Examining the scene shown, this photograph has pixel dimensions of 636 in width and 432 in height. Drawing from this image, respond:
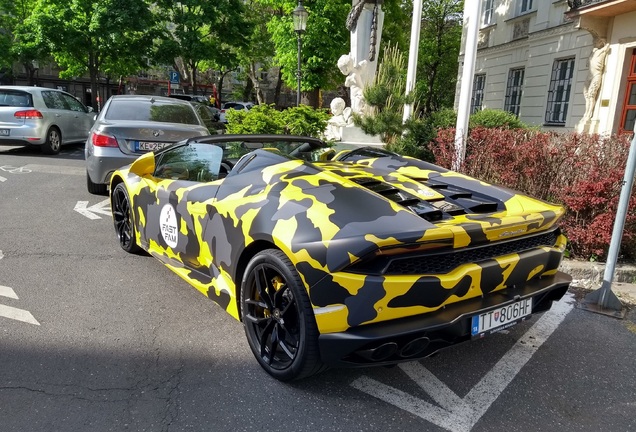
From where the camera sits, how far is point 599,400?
265 centimetres

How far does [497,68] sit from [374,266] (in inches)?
778

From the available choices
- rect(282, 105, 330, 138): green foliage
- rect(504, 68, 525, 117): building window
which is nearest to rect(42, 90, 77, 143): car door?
rect(282, 105, 330, 138): green foliage

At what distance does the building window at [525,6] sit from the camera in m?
17.3

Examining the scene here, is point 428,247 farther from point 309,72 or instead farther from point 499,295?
point 309,72

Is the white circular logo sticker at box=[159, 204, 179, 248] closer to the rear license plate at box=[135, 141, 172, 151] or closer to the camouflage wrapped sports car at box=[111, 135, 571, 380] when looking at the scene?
the camouflage wrapped sports car at box=[111, 135, 571, 380]

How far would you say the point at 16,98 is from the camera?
11.3 m

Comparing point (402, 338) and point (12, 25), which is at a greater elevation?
point (12, 25)

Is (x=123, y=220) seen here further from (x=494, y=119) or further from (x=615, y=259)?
(x=494, y=119)

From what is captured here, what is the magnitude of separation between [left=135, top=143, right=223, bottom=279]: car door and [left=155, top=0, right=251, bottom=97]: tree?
18.8 metres

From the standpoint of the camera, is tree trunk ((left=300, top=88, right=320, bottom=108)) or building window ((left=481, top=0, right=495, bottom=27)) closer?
building window ((left=481, top=0, right=495, bottom=27))

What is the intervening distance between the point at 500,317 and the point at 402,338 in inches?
25.8

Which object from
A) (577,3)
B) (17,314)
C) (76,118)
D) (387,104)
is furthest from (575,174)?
(76,118)

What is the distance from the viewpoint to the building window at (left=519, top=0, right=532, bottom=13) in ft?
56.7

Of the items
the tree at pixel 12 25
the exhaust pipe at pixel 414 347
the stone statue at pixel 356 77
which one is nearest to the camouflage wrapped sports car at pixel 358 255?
the exhaust pipe at pixel 414 347
